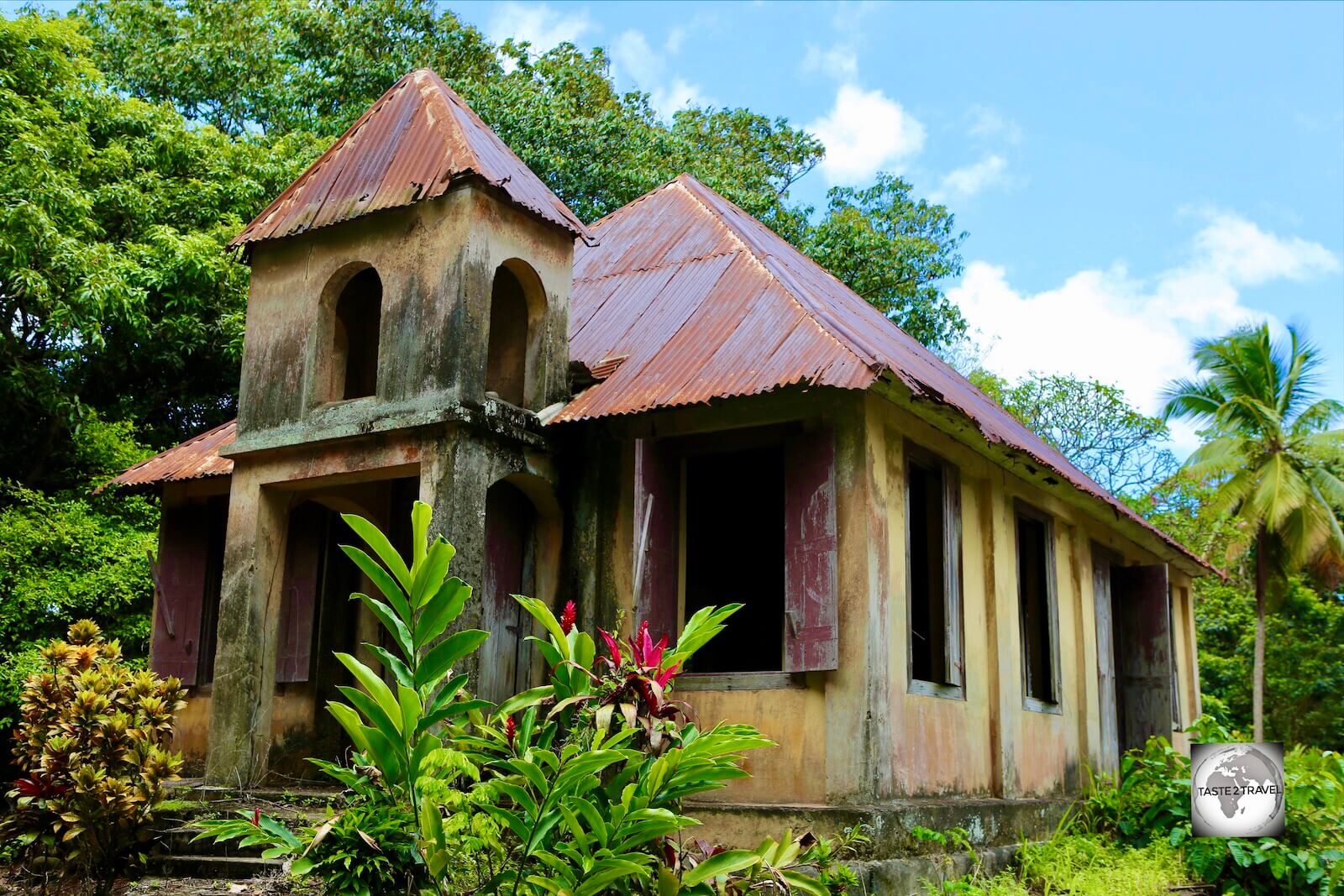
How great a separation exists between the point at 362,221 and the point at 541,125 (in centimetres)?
1040

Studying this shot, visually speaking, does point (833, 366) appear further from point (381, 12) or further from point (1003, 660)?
point (381, 12)

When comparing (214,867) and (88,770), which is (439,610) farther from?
(88,770)

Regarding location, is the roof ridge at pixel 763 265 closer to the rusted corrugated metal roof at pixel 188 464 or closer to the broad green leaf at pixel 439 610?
the broad green leaf at pixel 439 610

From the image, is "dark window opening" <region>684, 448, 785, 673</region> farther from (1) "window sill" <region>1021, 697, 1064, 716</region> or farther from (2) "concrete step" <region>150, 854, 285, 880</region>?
(2) "concrete step" <region>150, 854, 285, 880</region>

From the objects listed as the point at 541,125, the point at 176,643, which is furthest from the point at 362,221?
the point at 541,125

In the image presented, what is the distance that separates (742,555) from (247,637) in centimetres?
543

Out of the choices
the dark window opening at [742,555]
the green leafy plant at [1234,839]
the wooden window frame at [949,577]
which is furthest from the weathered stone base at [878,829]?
the dark window opening at [742,555]

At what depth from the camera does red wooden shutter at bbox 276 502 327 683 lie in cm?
991

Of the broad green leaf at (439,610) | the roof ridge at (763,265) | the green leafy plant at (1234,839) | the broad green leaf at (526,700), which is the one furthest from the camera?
the green leafy plant at (1234,839)

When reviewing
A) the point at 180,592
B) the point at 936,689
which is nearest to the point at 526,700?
the point at 936,689

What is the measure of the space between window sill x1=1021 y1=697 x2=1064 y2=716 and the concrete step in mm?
6390

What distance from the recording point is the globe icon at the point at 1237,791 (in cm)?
895

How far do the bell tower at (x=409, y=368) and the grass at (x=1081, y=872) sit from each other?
143 inches

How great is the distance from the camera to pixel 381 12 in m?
20.3
